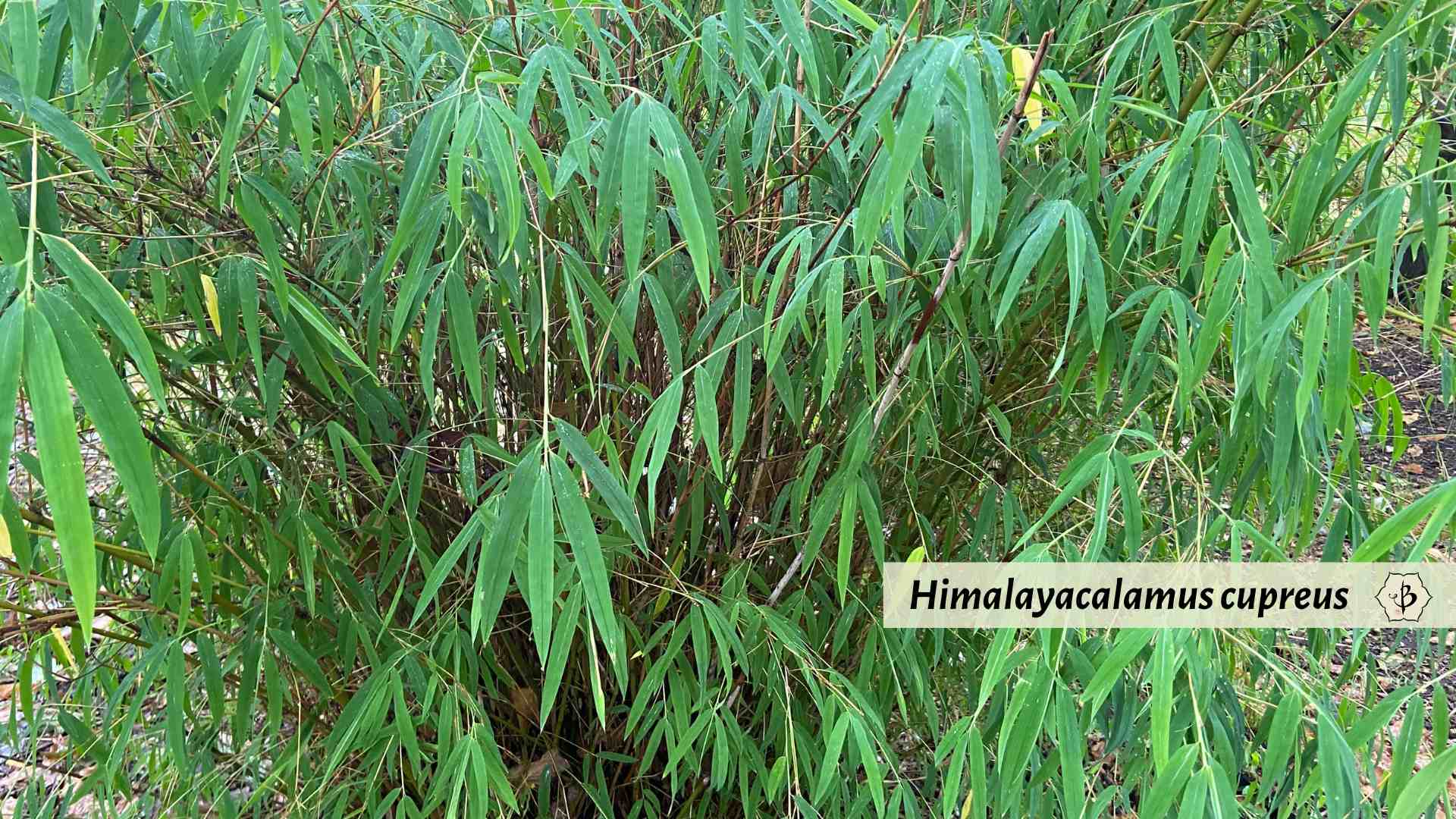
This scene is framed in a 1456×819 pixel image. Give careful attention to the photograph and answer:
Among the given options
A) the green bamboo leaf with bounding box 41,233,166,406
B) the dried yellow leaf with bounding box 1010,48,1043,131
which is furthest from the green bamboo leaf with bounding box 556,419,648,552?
the dried yellow leaf with bounding box 1010,48,1043,131

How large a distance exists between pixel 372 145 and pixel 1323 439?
93 centimetres

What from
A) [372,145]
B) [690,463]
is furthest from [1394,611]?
[372,145]

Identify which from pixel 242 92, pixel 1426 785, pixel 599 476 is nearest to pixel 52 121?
pixel 242 92

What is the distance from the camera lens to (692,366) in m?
1.08

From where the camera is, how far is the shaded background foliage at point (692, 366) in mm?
667

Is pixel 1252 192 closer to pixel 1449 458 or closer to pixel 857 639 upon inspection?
pixel 857 639

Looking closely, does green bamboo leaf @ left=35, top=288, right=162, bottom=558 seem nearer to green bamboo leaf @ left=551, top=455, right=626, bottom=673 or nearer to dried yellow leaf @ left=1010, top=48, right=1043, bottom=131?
green bamboo leaf @ left=551, top=455, right=626, bottom=673

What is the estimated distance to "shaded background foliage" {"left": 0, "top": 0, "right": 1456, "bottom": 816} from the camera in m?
0.67

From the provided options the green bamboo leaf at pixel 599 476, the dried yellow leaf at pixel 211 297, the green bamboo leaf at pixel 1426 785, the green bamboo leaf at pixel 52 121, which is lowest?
the green bamboo leaf at pixel 1426 785

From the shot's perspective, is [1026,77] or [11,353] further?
[1026,77]

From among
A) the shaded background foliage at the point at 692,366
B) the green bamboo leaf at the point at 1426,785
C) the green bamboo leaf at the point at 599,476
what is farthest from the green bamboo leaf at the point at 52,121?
the green bamboo leaf at the point at 1426,785

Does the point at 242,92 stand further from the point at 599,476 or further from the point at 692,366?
the point at 692,366

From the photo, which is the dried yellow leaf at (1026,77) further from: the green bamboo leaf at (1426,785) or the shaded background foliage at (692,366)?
the green bamboo leaf at (1426,785)

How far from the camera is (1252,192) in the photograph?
0.73 metres
